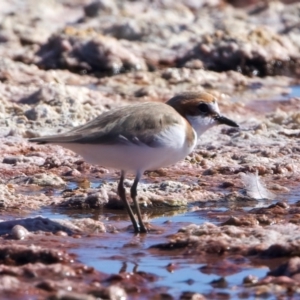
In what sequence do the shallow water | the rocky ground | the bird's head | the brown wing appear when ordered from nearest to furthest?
the shallow water
the rocky ground
the brown wing
the bird's head

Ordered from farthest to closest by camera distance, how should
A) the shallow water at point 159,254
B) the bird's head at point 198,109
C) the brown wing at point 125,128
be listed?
the bird's head at point 198,109 < the brown wing at point 125,128 < the shallow water at point 159,254

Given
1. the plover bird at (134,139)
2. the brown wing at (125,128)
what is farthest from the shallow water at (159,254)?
the brown wing at (125,128)

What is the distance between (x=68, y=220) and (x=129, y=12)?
1178cm

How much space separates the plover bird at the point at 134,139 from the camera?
6430 mm

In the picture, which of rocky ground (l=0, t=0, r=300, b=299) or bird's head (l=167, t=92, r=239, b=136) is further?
bird's head (l=167, t=92, r=239, b=136)

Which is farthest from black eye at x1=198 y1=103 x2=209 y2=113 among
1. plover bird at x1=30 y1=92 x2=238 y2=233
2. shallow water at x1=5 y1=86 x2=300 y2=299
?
shallow water at x1=5 y1=86 x2=300 y2=299

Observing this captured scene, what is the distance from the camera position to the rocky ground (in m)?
5.44

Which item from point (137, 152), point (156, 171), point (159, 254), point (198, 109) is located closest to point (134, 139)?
point (137, 152)

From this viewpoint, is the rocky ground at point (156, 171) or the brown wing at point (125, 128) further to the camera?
the brown wing at point (125, 128)

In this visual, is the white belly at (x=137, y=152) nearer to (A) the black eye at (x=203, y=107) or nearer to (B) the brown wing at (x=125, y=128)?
(B) the brown wing at (x=125, y=128)

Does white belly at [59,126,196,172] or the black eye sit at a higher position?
the black eye

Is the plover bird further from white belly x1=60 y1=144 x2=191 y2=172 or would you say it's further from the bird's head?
the bird's head

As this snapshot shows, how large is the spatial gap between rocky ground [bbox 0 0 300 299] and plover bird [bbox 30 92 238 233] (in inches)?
18.2

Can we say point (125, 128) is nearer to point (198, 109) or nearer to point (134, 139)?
point (134, 139)
